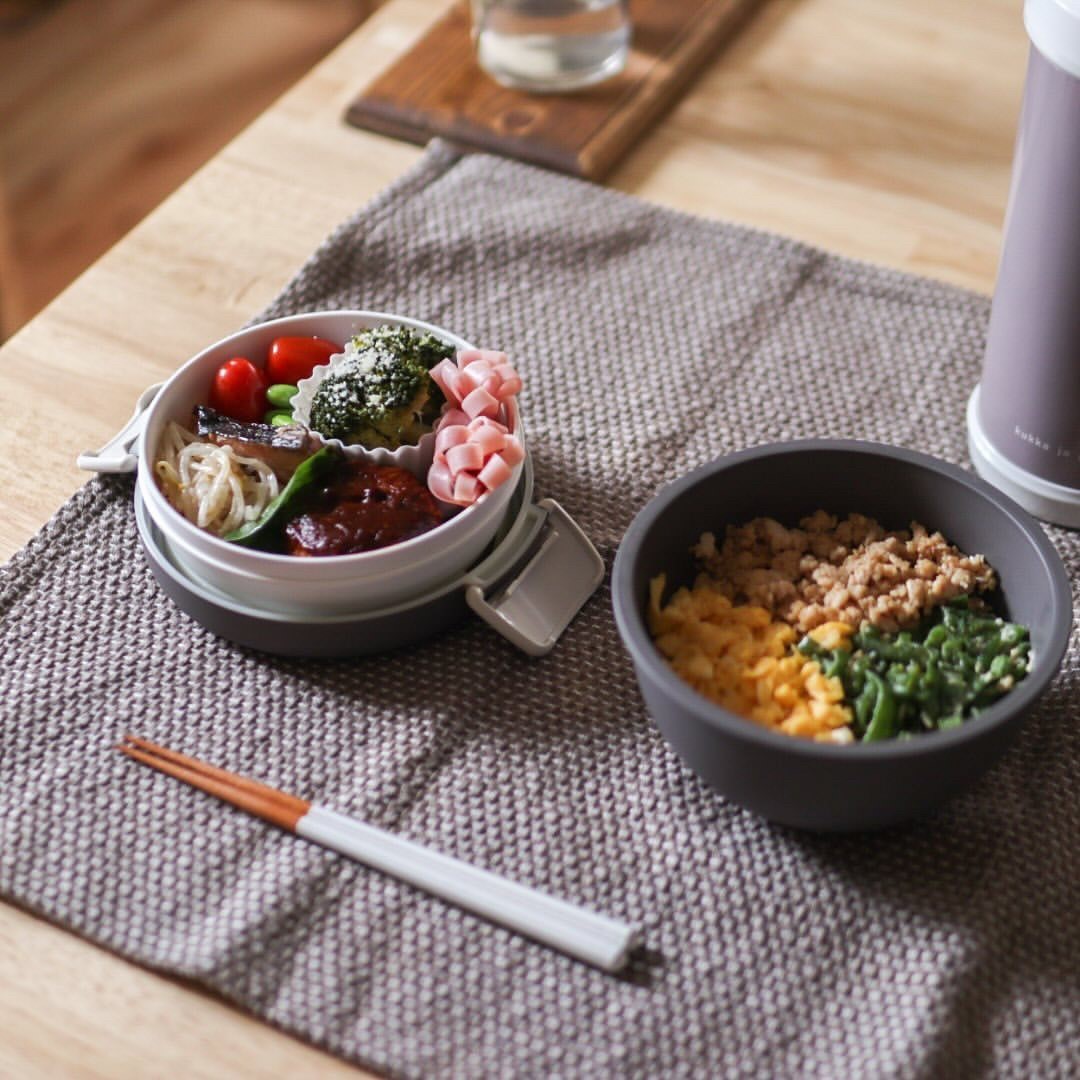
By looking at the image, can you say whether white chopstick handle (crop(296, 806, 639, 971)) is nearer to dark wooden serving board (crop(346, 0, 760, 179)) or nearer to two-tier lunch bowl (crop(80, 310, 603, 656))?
two-tier lunch bowl (crop(80, 310, 603, 656))

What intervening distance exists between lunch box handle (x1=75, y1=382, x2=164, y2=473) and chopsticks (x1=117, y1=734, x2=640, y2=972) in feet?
0.71

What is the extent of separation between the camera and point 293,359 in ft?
3.07

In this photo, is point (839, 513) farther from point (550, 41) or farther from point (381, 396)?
point (550, 41)

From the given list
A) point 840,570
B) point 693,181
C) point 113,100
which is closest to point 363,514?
point 840,570

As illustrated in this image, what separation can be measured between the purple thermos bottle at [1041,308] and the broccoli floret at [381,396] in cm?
36

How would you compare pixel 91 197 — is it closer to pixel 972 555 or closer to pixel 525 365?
pixel 525 365

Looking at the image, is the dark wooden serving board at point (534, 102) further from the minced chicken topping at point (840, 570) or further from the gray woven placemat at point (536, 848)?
the minced chicken topping at point (840, 570)

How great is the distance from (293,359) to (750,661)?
0.37 meters

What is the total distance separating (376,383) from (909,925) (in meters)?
0.44

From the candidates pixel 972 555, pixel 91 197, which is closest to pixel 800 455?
pixel 972 555

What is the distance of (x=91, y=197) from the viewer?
2225 millimetres

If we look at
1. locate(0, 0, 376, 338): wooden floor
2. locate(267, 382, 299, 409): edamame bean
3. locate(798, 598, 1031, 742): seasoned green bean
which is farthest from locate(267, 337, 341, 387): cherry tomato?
locate(0, 0, 376, 338): wooden floor

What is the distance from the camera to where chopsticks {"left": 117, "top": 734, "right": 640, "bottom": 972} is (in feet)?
2.34

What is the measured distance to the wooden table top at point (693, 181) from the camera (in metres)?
1.06
